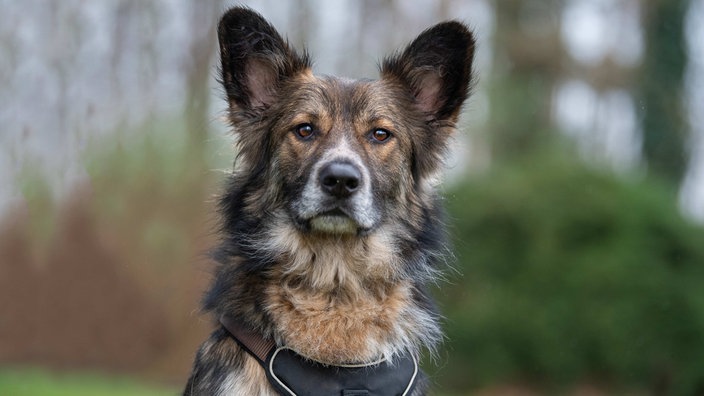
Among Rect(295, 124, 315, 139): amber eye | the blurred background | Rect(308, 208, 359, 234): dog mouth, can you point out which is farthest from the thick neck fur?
the blurred background

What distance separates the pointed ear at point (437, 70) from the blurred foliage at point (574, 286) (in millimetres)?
6556

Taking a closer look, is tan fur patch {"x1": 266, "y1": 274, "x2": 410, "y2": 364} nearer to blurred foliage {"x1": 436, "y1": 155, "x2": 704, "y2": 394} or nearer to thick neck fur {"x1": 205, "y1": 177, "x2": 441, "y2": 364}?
thick neck fur {"x1": 205, "y1": 177, "x2": 441, "y2": 364}

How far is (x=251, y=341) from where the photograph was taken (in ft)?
14.4

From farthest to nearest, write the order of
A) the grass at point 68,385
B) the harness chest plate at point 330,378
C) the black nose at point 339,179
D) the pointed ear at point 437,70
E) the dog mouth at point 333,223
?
the grass at point 68,385
the pointed ear at point 437,70
the dog mouth at point 333,223
the black nose at point 339,179
the harness chest plate at point 330,378

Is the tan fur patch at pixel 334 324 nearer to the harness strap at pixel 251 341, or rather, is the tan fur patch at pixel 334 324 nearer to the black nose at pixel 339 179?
the harness strap at pixel 251 341

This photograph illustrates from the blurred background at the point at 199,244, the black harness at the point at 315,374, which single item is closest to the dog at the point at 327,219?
the black harness at the point at 315,374

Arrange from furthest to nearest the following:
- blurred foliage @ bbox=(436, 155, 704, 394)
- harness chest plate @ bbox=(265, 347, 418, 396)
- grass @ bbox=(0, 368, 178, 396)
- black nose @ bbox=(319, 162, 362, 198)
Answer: blurred foliage @ bbox=(436, 155, 704, 394) → grass @ bbox=(0, 368, 178, 396) → black nose @ bbox=(319, 162, 362, 198) → harness chest plate @ bbox=(265, 347, 418, 396)

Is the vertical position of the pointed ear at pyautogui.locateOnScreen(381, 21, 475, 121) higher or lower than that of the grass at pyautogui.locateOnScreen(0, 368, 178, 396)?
higher

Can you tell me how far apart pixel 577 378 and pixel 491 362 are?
49.6 inches

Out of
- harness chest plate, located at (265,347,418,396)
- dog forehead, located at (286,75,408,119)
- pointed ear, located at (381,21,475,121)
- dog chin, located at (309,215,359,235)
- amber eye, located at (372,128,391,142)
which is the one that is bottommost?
harness chest plate, located at (265,347,418,396)

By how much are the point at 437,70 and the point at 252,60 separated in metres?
1.15

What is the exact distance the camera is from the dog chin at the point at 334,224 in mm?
4688

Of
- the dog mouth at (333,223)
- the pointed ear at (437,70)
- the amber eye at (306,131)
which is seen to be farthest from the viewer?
the pointed ear at (437,70)

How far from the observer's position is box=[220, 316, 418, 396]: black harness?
4.28 m
